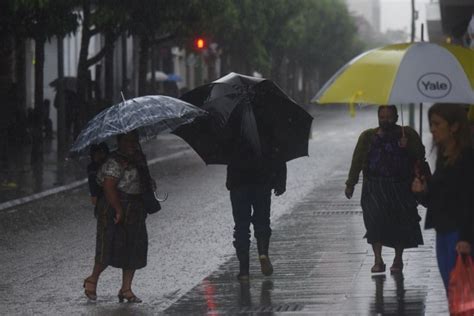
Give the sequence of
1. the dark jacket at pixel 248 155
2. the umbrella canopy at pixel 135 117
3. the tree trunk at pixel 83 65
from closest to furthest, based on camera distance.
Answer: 1. the umbrella canopy at pixel 135 117
2. the dark jacket at pixel 248 155
3. the tree trunk at pixel 83 65

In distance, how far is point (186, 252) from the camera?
15227 millimetres

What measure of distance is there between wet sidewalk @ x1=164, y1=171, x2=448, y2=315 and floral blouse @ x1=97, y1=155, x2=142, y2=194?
38.9 inches

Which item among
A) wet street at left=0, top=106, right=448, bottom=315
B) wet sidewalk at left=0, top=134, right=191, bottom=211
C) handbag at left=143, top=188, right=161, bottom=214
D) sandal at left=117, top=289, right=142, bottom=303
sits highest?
handbag at left=143, top=188, right=161, bottom=214

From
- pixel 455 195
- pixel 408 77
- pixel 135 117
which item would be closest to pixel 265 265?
pixel 135 117

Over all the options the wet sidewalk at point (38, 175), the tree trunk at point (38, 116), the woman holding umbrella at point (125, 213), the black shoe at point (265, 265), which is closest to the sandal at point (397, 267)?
the black shoe at point (265, 265)

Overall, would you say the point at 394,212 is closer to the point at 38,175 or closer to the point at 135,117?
the point at 135,117

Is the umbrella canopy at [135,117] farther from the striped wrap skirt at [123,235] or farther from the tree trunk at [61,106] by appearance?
the tree trunk at [61,106]

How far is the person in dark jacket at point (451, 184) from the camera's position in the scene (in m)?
8.37

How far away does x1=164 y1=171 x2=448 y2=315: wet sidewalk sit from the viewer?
1096 centimetres

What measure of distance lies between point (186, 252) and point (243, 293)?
10.9 feet

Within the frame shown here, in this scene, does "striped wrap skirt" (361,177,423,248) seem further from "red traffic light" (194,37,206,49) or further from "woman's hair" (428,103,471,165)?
"red traffic light" (194,37,206,49)

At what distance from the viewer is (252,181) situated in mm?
12680

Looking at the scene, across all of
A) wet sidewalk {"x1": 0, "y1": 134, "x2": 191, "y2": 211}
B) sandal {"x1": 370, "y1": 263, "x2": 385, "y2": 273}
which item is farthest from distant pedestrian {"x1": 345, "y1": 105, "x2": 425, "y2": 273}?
wet sidewalk {"x1": 0, "y1": 134, "x2": 191, "y2": 211}

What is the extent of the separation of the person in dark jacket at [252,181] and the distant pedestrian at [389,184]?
772mm
